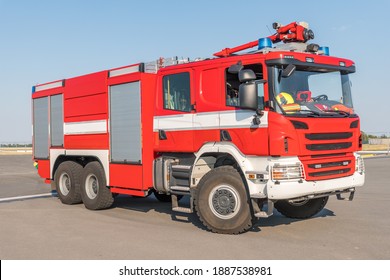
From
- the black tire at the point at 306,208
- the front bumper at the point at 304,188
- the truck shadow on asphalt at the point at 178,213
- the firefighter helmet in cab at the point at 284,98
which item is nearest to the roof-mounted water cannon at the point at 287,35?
the firefighter helmet in cab at the point at 284,98

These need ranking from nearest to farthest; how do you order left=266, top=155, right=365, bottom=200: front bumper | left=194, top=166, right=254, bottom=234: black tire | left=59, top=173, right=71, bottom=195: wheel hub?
left=266, top=155, right=365, bottom=200: front bumper < left=194, top=166, right=254, bottom=234: black tire < left=59, top=173, right=71, bottom=195: wheel hub

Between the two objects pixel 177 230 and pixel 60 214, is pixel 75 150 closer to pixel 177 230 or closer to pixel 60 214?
pixel 60 214

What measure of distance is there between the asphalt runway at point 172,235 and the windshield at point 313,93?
76.0 inches

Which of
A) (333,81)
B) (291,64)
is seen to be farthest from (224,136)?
(333,81)

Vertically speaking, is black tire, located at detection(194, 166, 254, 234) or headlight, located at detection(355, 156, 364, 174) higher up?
headlight, located at detection(355, 156, 364, 174)

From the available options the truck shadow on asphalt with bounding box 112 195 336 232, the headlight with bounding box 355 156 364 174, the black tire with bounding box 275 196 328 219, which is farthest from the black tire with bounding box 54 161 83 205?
the headlight with bounding box 355 156 364 174

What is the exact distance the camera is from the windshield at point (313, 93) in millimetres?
6566

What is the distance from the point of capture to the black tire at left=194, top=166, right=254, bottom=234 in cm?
674

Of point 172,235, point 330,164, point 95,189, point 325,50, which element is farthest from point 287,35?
point 95,189

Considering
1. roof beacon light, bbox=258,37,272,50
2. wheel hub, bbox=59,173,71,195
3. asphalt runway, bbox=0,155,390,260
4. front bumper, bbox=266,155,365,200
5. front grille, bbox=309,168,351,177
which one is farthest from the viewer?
wheel hub, bbox=59,173,71,195

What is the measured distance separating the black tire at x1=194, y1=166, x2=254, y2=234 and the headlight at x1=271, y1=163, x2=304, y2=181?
62 cm

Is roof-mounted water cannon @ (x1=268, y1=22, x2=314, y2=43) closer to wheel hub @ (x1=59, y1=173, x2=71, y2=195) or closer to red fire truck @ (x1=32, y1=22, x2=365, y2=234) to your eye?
red fire truck @ (x1=32, y1=22, x2=365, y2=234)

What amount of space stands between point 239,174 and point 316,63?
2160 millimetres

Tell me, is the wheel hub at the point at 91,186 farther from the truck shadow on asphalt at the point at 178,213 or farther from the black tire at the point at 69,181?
the truck shadow on asphalt at the point at 178,213
